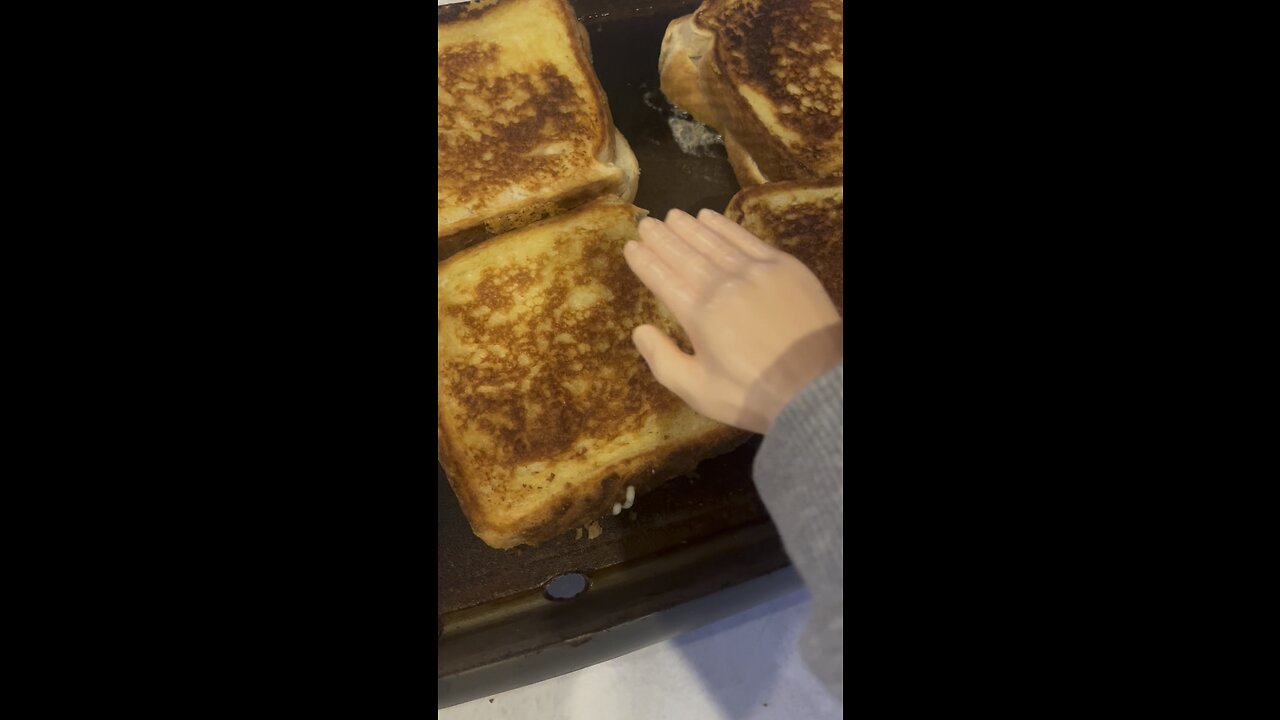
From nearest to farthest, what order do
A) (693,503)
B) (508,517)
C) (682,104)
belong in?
(508,517)
(693,503)
(682,104)

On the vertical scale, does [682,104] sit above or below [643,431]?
above

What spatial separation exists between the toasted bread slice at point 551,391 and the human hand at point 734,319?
0.30m

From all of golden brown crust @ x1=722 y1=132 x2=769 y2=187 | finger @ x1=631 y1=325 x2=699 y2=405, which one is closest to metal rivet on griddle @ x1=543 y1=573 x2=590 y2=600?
finger @ x1=631 y1=325 x2=699 y2=405

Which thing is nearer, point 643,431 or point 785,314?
point 785,314

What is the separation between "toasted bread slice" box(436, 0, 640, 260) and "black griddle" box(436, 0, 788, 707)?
0.55 m

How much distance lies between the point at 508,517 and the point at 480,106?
841 mm

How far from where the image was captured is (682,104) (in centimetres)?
176

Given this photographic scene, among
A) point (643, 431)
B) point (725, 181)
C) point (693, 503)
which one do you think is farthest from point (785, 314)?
point (725, 181)

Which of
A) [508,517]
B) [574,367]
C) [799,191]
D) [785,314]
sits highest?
[785,314]

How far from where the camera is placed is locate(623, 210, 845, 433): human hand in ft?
3.28

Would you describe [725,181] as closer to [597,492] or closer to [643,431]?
[643,431]

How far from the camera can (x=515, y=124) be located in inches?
62.0

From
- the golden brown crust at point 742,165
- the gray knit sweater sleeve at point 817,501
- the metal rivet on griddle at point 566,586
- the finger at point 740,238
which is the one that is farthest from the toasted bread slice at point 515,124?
the gray knit sweater sleeve at point 817,501

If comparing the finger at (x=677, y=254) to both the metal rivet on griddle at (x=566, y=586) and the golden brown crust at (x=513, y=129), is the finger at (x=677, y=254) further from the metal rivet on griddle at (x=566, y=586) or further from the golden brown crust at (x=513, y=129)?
the metal rivet on griddle at (x=566, y=586)
